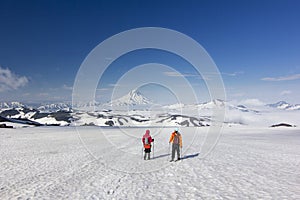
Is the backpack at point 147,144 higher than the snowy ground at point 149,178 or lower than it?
higher

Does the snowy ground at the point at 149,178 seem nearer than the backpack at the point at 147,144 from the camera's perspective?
Yes

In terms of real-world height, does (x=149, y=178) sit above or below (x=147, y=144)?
below

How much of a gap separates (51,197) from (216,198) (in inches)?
239

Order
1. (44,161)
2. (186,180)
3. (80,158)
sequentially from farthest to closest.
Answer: (80,158) → (44,161) → (186,180)

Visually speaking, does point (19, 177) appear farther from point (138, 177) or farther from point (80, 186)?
point (138, 177)

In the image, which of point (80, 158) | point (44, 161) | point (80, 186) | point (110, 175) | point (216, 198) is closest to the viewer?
point (216, 198)

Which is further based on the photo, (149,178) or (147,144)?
(147,144)

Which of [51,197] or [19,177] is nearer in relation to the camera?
[51,197]

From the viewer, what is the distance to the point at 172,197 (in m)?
8.09

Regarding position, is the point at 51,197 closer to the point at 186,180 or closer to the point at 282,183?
the point at 186,180

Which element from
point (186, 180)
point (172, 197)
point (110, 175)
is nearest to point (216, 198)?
point (172, 197)

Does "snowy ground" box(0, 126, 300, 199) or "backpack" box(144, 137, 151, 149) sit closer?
"snowy ground" box(0, 126, 300, 199)

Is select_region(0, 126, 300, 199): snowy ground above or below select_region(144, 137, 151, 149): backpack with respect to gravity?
below

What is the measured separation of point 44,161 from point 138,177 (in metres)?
7.67
